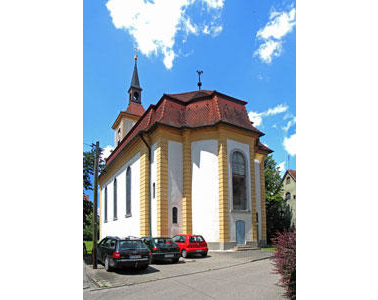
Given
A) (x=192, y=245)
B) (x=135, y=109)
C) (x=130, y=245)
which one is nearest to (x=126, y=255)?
(x=130, y=245)

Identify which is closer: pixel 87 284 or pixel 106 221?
pixel 87 284

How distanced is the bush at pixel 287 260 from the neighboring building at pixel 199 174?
13.8m

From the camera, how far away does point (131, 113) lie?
41.0 m

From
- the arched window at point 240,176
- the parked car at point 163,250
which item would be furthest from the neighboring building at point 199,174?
the parked car at point 163,250

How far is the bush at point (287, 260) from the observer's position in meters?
6.62

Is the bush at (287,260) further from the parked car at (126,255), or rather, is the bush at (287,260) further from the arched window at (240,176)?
the arched window at (240,176)

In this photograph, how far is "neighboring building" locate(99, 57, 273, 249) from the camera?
21219 mm

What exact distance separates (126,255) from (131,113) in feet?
102

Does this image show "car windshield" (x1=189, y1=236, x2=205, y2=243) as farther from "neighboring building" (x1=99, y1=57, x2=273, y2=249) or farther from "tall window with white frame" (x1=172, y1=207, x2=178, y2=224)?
"tall window with white frame" (x1=172, y1=207, x2=178, y2=224)

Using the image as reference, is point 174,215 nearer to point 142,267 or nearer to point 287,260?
point 142,267
